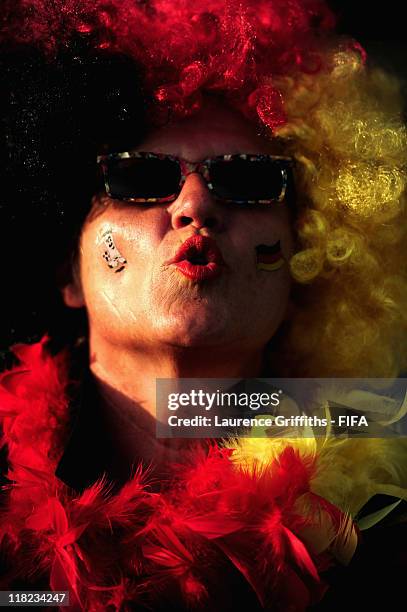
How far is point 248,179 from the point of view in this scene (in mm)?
2162

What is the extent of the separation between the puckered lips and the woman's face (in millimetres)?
13

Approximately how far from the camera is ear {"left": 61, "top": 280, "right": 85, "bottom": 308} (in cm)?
239

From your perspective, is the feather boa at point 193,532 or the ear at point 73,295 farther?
the ear at point 73,295

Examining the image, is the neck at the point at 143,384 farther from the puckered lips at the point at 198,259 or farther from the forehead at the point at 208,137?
the forehead at the point at 208,137

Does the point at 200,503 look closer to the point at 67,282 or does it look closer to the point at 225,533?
the point at 225,533

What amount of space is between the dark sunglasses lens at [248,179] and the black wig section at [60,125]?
0.27m

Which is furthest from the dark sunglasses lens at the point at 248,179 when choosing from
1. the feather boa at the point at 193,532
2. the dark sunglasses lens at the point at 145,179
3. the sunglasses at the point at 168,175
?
the feather boa at the point at 193,532

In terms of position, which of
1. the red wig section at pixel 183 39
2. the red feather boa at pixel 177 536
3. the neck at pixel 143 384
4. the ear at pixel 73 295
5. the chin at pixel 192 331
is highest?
the red wig section at pixel 183 39

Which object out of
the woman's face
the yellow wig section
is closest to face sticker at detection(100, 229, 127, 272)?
the woman's face

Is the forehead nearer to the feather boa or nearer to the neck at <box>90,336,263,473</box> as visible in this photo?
the neck at <box>90,336,263,473</box>

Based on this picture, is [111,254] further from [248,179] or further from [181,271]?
[248,179]

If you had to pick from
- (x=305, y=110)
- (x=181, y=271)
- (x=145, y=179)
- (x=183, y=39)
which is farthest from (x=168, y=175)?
(x=305, y=110)

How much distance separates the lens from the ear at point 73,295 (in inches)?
94.2

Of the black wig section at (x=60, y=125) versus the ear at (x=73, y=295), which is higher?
the black wig section at (x=60, y=125)
